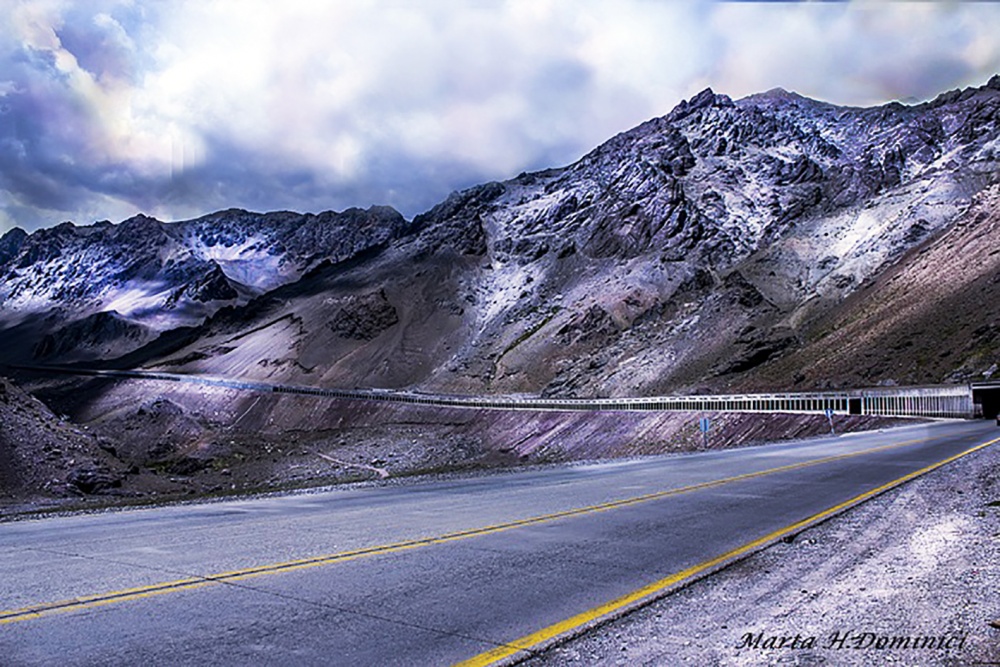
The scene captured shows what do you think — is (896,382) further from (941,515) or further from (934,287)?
(941,515)

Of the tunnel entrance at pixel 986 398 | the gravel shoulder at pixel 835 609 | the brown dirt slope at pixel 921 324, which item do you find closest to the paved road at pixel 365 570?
the gravel shoulder at pixel 835 609

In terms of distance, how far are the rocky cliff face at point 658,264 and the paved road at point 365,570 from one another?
51.6 m

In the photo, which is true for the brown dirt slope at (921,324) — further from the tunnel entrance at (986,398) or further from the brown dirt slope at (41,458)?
the brown dirt slope at (41,458)

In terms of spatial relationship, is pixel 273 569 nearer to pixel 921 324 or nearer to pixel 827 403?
pixel 827 403

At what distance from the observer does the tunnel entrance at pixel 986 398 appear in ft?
153

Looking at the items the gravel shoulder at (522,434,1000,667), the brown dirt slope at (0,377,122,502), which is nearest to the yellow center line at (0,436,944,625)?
the gravel shoulder at (522,434,1000,667)

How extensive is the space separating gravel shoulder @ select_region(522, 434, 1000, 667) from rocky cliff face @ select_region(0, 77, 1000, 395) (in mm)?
52341

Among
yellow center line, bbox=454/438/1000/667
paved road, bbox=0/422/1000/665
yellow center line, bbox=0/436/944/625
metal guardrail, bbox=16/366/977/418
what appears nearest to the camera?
yellow center line, bbox=454/438/1000/667

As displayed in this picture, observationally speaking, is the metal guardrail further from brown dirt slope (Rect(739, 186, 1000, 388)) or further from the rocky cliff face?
the rocky cliff face

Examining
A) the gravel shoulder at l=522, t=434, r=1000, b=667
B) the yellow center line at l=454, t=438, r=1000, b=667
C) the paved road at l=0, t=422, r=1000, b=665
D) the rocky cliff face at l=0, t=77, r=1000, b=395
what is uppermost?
the rocky cliff face at l=0, t=77, r=1000, b=395

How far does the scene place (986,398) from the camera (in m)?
47.7

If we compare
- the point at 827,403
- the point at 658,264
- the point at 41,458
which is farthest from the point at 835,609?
the point at 658,264

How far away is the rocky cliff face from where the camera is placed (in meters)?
85.2

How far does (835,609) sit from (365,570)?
4.57 m
